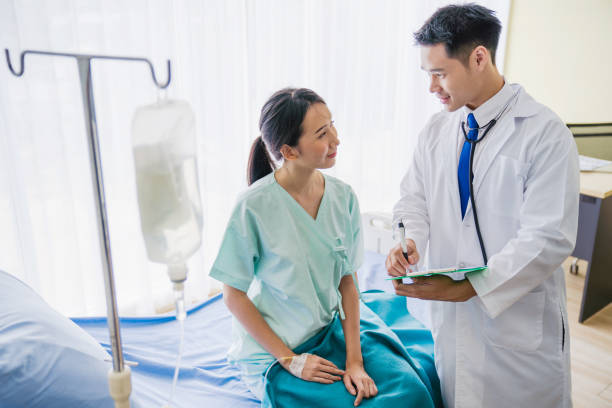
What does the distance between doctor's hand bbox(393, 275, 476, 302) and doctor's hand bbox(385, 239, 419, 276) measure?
0.28 feet

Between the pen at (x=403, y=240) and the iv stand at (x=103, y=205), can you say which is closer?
the iv stand at (x=103, y=205)

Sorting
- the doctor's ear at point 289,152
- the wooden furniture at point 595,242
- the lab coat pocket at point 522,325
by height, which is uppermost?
the doctor's ear at point 289,152

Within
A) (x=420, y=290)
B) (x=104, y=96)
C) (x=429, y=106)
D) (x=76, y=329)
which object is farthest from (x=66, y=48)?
(x=429, y=106)

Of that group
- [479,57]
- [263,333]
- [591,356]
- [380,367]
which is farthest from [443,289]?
[591,356]

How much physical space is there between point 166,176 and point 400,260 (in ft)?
3.18

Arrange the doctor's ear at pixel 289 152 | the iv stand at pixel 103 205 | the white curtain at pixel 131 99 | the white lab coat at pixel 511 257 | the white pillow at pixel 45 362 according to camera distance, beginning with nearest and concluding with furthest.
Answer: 1. the iv stand at pixel 103 205
2. the white pillow at pixel 45 362
3. the white lab coat at pixel 511 257
4. the doctor's ear at pixel 289 152
5. the white curtain at pixel 131 99

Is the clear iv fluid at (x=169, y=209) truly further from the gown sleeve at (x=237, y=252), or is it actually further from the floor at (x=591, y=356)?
the floor at (x=591, y=356)

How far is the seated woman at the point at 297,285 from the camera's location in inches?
50.6

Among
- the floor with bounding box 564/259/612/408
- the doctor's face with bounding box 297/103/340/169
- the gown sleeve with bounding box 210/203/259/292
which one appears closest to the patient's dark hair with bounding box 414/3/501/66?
the doctor's face with bounding box 297/103/340/169

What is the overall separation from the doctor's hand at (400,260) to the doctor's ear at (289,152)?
43 cm

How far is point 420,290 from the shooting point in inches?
51.2

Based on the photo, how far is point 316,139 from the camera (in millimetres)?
1365

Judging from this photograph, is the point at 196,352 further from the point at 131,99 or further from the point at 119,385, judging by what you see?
the point at 131,99

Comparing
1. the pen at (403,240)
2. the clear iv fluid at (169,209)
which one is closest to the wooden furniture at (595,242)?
the pen at (403,240)
